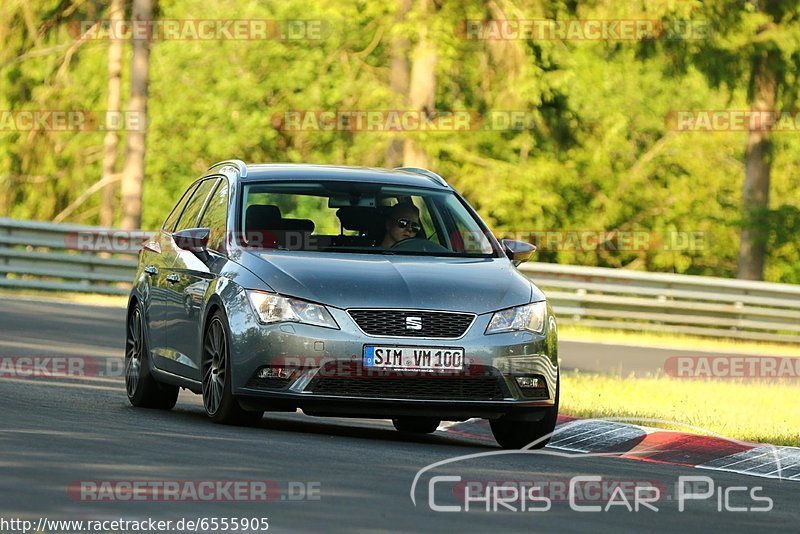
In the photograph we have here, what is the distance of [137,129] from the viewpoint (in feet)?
118

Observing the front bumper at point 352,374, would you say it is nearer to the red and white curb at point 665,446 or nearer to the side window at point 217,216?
the side window at point 217,216

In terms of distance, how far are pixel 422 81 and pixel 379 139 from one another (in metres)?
2.16

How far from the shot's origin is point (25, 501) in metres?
7.68

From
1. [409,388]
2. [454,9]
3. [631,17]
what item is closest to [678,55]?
[631,17]

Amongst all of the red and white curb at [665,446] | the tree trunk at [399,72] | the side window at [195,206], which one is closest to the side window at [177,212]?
the side window at [195,206]

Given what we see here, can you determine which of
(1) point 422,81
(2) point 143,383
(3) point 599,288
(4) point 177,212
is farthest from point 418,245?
(1) point 422,81

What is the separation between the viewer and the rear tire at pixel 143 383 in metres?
12.9

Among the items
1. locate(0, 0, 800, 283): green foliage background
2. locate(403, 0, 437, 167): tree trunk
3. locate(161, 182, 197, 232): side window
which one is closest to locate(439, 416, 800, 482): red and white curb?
locate(161, 182, 197, 232): side window

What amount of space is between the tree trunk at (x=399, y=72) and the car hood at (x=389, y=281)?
79.4ft

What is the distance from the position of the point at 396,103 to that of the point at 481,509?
1164 inches

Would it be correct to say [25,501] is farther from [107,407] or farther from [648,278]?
[648,278]

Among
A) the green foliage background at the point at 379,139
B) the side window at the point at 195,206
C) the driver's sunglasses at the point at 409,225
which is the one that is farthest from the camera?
the green foliage background at the point at 379,139

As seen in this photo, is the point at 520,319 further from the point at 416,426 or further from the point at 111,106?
the point at 111,106

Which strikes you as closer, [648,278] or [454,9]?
[648,278]
